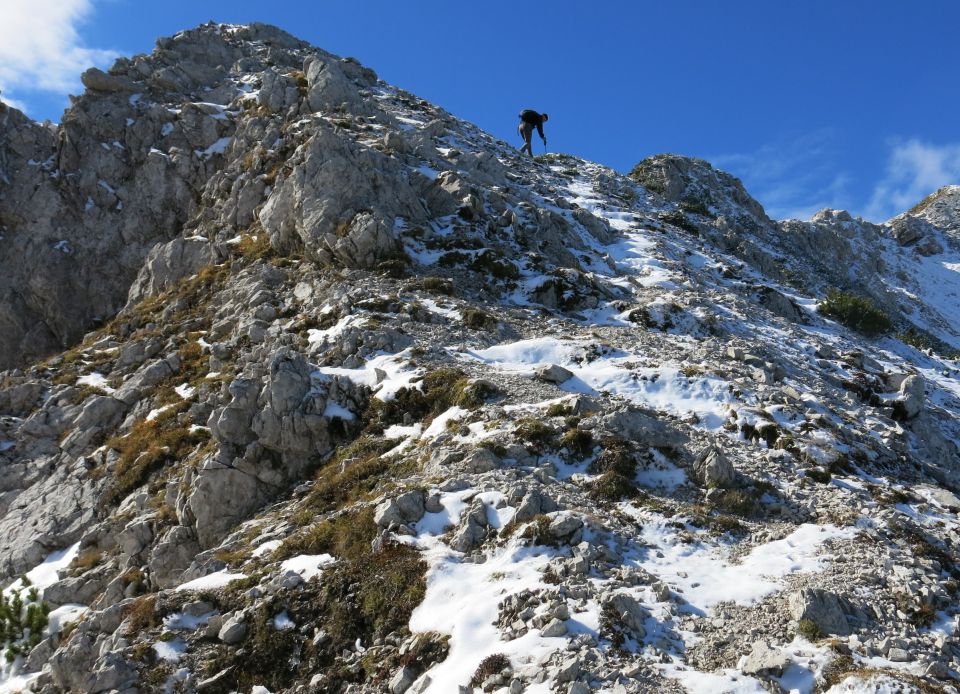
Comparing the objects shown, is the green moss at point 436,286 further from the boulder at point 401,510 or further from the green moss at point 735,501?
the green moss at point 735,501

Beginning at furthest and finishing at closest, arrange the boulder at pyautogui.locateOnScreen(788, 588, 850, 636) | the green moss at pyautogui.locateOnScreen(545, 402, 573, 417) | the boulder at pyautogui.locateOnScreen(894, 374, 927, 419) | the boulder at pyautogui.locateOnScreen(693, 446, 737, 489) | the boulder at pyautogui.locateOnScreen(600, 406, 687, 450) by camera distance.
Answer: the boulder at pyautogui.locateOnScreen(894, 374, 927, 419), the green moss at pyautogui.locateOnScreen(545, 402, 573, 417), the boulder at pyautogui.locateOnScreen(600, 406, 687, 450), the boulder at pyautogui.locateOnScreen(693, 446, 737, 489), the boulder at pyautogui.locateOnScreen(788, 588, 850, 636)

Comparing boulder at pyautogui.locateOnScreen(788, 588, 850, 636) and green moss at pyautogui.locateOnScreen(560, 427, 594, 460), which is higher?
green moss at pyautogui.locateOnScreen(560, 427, 594, 460)

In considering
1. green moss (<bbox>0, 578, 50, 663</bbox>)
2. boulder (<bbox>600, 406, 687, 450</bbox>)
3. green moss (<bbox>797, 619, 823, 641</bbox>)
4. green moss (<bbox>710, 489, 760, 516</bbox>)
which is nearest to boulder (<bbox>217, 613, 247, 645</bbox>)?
green moss (<bbox>0, 578, 50, 663</bbox>)

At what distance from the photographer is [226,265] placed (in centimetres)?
3716

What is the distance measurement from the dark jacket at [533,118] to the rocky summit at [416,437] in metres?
16.8

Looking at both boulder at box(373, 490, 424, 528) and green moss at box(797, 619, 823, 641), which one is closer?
green moss at box(797, 619, 823, 641)

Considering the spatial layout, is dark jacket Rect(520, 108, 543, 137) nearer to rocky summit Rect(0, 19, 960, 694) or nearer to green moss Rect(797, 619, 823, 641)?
rocky summit Rect(0, 19, 960, 694)

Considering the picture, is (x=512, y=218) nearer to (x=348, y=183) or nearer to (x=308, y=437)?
(x=348, y=183)

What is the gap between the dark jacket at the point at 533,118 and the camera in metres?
63.6

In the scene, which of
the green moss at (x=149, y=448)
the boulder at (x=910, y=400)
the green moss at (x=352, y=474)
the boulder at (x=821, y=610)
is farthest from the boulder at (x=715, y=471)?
the green moss at (x=149, y=448)

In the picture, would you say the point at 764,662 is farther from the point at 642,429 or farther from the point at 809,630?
the point at 642,429

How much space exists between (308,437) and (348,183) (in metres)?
19.0

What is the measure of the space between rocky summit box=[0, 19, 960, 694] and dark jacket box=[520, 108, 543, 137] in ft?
55.2

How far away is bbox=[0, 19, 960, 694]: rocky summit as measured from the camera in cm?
1156
